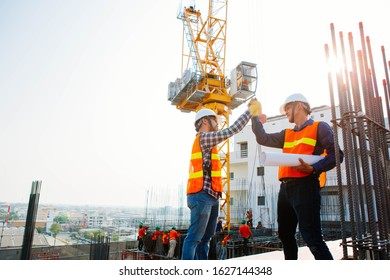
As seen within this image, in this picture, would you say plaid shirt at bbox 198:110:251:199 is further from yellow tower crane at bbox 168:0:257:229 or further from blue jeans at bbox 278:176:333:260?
yellow tower crane at bbox 168:0:257:229

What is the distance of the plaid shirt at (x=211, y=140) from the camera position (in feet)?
8.09

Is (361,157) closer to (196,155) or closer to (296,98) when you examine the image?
(296,98)

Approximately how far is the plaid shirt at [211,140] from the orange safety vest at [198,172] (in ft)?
0.11

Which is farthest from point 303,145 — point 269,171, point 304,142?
point 269,171

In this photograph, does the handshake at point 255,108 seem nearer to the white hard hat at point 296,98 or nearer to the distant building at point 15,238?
the white hard hat at point 296,98

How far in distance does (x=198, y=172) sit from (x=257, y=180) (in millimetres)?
25099

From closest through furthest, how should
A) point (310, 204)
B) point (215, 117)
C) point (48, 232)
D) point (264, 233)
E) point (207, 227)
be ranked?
point (310, 204) → point (207, 227) → point (215, 117) → point (48, 232) → point (264, 233)

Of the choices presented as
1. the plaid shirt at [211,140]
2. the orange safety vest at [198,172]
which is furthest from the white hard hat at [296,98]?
the orange safety vest at [198,172]

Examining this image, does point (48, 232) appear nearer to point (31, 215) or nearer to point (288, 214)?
point (31, 215)

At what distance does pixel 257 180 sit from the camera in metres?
26.7

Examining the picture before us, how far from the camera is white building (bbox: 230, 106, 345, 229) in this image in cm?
2081

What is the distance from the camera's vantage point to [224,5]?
65.2 feet
